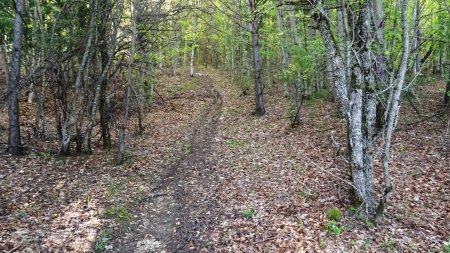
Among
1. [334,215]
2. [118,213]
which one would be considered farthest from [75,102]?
[334,215]

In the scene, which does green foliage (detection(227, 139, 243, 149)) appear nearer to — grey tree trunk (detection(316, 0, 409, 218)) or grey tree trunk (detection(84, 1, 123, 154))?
grey tree trunk (detection(84, 1, 123, 154))

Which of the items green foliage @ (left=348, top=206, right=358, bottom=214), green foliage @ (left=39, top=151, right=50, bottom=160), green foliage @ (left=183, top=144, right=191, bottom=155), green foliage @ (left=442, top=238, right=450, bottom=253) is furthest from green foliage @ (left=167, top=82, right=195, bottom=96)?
green foliage @ (left=442, top=238, right=450, bottom=253)

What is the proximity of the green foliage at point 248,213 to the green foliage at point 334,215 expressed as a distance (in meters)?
1.60

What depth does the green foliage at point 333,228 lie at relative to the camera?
641 cm

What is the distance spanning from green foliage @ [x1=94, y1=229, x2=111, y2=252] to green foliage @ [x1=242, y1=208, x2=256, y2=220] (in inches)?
113

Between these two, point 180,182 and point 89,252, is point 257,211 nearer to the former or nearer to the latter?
point 180,182

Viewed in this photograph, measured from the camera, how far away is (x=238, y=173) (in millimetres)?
10078

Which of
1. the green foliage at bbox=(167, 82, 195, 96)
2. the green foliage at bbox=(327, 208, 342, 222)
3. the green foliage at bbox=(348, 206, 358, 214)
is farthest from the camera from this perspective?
the green foliage at bbox=(167, 82, 195, 96)

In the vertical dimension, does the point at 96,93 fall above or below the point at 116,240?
above

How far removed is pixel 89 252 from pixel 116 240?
→ 0.61 m

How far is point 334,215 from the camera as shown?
6887 mm

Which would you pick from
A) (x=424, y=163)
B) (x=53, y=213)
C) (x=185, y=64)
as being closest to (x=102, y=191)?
(x=53, y=213)

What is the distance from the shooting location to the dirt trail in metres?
6.52

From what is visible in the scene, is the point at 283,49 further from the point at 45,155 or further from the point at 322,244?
the point at 322,244
